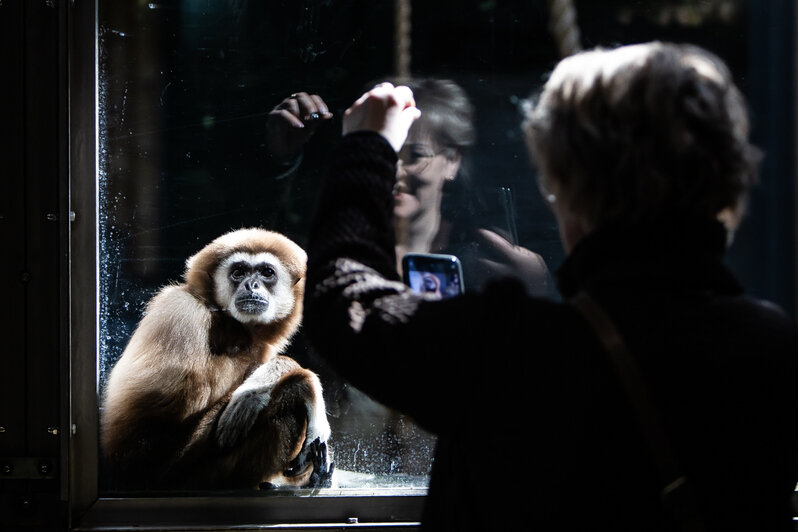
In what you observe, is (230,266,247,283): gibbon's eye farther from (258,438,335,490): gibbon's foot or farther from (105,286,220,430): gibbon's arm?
(258,438,335,490): gibbon's foot

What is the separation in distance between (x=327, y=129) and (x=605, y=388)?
4.24 ft

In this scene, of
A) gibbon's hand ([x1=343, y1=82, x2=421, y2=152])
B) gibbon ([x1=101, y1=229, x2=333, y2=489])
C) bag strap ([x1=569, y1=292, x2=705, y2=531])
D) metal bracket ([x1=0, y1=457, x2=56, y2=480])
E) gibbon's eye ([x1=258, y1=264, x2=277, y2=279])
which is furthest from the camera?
gibbon's eye ([x1=258, y1=264, x2=277, y2=279])

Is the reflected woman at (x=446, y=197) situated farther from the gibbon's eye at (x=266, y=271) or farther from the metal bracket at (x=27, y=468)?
the metal bracket at (x=27, y=468)

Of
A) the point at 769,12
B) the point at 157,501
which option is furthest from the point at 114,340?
the point at 769,12

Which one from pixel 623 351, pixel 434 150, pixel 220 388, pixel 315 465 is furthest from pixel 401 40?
pixel 623 351

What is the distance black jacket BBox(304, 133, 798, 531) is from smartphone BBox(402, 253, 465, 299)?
503mm

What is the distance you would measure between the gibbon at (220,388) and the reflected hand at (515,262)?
1.67 ft

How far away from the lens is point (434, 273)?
1575 millimetres

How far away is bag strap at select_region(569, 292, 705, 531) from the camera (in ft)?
3.03

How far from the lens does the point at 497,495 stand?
1004mm

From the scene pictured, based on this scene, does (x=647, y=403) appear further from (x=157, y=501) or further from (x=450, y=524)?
(x=157, y=501)

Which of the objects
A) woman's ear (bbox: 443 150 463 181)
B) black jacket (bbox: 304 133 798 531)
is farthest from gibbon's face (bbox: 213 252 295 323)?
black jacket (bbox: 304 133 798 531)

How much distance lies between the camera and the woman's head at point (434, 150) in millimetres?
2074

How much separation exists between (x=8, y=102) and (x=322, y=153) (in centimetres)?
78
